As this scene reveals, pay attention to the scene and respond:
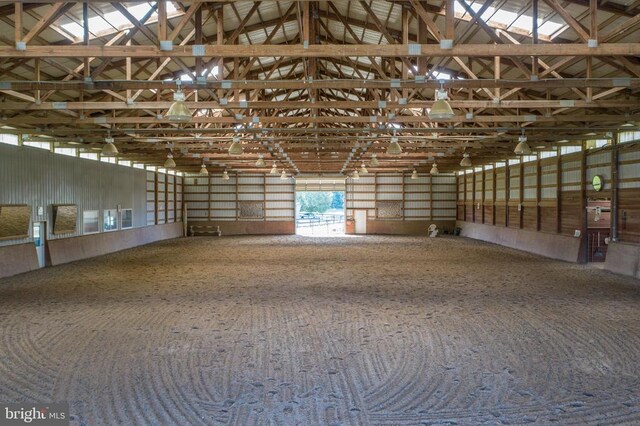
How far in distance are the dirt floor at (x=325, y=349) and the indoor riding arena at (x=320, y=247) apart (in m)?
0.05

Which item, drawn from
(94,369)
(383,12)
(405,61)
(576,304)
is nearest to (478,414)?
(94,369)

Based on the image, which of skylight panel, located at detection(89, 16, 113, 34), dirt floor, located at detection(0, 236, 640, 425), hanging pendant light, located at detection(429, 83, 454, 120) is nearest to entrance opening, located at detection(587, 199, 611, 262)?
dirt floor, located at detection(0, 236, 640, 425)

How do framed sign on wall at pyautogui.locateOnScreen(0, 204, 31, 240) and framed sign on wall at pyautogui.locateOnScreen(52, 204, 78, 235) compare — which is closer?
framed sign on wall at pyautogui.locateOnScreen(0, 204, 31, 240)

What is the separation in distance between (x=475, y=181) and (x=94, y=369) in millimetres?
27665

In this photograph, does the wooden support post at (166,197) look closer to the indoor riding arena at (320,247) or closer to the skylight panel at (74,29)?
the indoor riding arena at (320,247)

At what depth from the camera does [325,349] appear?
6840 millimetres

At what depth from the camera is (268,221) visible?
33562mm

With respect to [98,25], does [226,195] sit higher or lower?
lower

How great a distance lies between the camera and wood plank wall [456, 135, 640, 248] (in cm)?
1498

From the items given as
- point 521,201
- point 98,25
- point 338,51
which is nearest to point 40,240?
point 98,25

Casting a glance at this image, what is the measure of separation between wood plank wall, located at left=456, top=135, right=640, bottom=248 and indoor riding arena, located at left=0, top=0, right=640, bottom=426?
115 mm

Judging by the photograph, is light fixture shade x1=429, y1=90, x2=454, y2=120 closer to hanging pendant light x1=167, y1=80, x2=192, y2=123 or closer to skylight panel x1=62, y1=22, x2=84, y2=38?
hanging pendant light x1=167, y1=80, x2=192, y2=123

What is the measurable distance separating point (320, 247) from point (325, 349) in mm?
16584

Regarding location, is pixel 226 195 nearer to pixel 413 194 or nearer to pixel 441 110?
pixel 413 194
